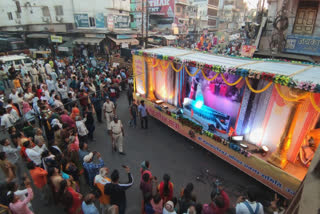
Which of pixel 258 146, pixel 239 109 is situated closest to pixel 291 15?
pixel 239 109

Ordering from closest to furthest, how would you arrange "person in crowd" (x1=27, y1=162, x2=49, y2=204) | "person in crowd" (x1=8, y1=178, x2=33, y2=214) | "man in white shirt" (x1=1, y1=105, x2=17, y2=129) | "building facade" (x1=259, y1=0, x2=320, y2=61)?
1. "person in crowd" (x1=8, y1=178, x2=33, y2=214)
2. "person in crowd" (x1=27, y1=162, x2=49, y2=204)
3. "man in white shirt" (x1=1, y1=105, x2=17, y2=129)
4. "building facade" (x1=259, y1=0, x2=320, y2=61)

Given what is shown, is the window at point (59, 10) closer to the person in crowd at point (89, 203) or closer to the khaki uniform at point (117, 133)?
the khaki uniform at point (117, 133)

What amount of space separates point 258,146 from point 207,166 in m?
1.87

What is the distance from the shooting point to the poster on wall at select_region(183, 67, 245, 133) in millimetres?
7096

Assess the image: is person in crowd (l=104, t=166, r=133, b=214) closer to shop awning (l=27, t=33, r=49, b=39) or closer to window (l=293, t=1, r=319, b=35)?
window (l=293, t=1, r=319, b=35)

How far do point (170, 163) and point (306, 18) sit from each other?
42.1 ft

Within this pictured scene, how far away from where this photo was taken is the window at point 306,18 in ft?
37.4

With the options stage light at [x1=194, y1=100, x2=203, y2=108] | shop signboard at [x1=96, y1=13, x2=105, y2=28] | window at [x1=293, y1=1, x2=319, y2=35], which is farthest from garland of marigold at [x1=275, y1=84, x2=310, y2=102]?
shop signboard at [x1=96, y1=13, x2=105, y2=28]

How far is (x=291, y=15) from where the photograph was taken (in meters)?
12.1

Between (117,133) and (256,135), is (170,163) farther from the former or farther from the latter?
(256,135)

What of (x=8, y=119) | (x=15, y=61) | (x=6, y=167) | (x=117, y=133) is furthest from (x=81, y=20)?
(x=6, y=167)

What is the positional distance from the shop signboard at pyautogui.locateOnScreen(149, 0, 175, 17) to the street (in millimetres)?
34379

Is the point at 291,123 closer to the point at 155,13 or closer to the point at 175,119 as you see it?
the point at 175,119

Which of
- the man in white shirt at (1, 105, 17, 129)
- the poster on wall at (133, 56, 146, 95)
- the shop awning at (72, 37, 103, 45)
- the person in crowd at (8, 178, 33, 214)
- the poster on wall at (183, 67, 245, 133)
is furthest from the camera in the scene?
the shop awning at (72, 37, 103, 45)
